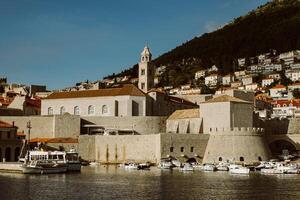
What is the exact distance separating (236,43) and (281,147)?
4396 inches

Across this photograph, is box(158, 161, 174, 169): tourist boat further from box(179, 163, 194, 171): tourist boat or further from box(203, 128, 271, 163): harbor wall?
box(203, 128, 271, 163): harbor wall

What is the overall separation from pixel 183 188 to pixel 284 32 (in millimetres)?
132958

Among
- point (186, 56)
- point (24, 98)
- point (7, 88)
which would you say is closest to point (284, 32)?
point (186, 56)

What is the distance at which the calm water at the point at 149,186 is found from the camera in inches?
1284

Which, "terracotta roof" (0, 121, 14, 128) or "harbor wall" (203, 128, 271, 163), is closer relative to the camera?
"harbor wall" (203, 128, 271, 163)

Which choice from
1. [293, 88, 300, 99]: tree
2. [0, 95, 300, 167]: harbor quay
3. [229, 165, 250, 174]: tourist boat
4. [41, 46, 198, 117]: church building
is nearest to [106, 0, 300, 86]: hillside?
[293, 88, 300, 99]: tree

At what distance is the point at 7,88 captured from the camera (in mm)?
131000

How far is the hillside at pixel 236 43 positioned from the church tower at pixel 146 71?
249ft

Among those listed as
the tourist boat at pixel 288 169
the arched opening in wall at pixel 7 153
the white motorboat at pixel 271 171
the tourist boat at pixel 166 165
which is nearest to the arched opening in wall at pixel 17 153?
the arched opening in wall at pixel 7 153

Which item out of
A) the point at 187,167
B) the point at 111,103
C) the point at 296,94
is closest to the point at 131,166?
the point at 187,167

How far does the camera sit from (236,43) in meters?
171

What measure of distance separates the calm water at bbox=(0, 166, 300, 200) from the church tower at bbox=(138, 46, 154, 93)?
98.9 ft

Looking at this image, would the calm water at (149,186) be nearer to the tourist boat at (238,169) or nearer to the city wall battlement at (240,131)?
the tourist boat at (238,169)

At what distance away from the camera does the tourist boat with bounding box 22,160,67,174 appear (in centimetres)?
4728
